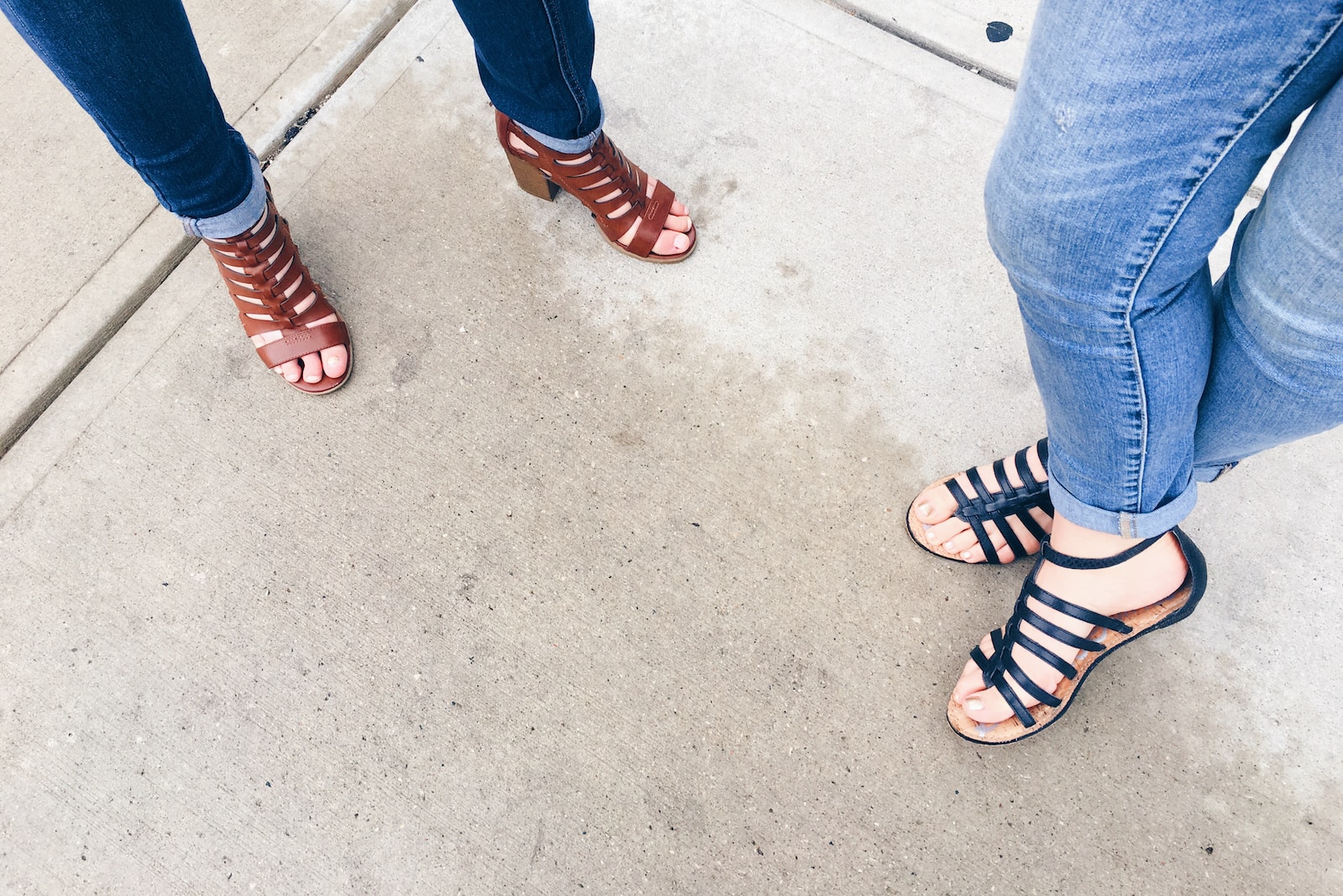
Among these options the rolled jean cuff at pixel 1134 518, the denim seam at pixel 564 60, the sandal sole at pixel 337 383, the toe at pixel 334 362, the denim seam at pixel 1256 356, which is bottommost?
the sandal sole at pixel 337 383

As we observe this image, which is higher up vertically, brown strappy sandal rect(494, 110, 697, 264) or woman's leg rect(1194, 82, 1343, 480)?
woman's leg rect(1194, 82, 1343, 480)

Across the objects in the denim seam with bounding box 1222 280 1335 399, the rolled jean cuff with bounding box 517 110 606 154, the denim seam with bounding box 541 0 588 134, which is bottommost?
the rolled jean cuff with bounding box 517 110 606 154

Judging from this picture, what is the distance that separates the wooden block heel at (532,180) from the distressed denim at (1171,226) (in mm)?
991

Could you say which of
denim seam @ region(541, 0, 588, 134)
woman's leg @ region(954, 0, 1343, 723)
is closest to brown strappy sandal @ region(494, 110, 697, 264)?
denim seam @ region(541, 0, 588, 134)

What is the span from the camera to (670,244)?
1.49 m

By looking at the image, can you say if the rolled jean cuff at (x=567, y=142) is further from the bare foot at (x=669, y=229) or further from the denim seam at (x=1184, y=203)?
the denim seam at (x=1184, y=203)

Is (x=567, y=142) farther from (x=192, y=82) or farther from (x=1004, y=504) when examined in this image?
(x=1004, y=504)

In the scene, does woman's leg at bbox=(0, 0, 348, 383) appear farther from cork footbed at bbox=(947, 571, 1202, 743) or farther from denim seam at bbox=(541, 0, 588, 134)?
cork footbed at bbox=(947, 571, 1202, 743)

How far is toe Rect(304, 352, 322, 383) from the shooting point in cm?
Answer: 140

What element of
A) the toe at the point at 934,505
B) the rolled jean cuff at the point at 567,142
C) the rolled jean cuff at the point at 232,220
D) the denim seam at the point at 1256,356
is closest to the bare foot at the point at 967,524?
the toe at the point at 934,505

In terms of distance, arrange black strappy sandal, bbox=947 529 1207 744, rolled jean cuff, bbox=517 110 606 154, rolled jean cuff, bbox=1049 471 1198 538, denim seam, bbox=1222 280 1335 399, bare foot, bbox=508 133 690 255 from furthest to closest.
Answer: bare foot, bbox=508 133 690 255 < rolled jean cuff, bbox=517 110 606 154 < black strappy sandal, bbox=947 529 1207 744 < rolled jean cuff, bbox=1049 471 1198 538 < denim seam, bbox=1222 280 1335 399

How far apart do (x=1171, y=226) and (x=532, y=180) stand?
1.17 meters

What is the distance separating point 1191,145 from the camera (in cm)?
58

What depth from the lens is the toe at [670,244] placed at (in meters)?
1.49
